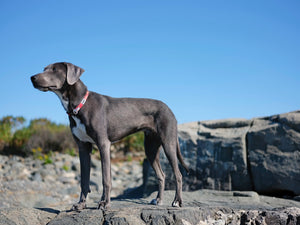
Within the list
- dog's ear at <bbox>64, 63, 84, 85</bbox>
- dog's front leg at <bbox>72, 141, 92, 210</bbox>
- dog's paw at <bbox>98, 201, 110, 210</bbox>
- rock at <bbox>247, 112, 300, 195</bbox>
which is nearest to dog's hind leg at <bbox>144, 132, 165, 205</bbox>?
dog's front leg at <bbox>72, 141, 92, 210</bbox>

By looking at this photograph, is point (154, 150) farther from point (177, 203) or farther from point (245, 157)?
point (245, 157)

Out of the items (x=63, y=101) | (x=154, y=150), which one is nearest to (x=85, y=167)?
(x=63, y=101)

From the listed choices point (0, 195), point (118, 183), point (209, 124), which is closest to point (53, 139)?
point (118, 183)

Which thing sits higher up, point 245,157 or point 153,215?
point 245,157

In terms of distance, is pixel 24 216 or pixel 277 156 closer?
pixel 24 216

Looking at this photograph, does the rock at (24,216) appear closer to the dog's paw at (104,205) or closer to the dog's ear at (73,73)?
the dog's paw at (104,205)

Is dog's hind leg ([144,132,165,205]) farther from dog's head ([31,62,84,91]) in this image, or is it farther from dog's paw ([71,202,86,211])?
dog's head ([31,62,84,91])

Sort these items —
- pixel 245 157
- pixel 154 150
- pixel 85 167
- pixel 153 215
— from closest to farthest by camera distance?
pixel 153 215 → pixel 85 167 → pixel 154 150 → pixel 245 157

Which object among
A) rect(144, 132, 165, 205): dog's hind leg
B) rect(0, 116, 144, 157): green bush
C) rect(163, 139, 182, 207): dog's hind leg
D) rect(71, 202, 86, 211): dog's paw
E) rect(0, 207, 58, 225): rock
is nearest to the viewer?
rect(0, 207, 58, 225): rock

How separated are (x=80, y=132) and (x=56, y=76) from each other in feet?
3.14

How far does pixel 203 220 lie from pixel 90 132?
2.18 meters

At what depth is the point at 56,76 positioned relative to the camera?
17.0 ft

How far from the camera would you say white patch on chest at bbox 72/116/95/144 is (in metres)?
5.24

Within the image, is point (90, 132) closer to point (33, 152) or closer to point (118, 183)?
point (118, 183)
